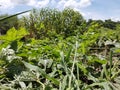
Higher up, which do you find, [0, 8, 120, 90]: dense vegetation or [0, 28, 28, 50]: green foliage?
[0, 28, 28, 50]: green foliage

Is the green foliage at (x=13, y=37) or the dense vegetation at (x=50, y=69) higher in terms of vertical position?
the green foliage at (x=13, y=37)

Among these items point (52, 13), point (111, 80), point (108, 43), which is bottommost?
point (111, 80)

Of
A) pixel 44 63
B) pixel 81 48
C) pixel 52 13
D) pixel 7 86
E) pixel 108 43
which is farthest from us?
pixel 52 13

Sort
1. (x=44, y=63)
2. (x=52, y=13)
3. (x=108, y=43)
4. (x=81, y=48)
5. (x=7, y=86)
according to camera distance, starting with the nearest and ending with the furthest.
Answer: (x=7, y=86) < (x=44, y=63) < (x=81, y=48) < (x=108, y=43) < (x=52, y=13)

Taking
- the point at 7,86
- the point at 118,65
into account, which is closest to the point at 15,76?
the point at 7,86

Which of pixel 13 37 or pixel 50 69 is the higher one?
pixel 13 37

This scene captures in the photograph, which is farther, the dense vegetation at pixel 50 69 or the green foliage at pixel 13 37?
the green foliage at pixel 13 37

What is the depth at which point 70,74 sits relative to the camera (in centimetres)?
74

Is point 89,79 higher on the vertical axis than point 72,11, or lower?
lower

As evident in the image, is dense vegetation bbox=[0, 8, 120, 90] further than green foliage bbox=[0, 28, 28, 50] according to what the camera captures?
No

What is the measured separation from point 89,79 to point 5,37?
11.5 inches

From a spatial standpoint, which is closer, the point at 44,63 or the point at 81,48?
the point at 44,63

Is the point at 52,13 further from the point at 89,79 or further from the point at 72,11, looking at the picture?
the point at 89,79

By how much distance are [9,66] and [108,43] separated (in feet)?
1.64
